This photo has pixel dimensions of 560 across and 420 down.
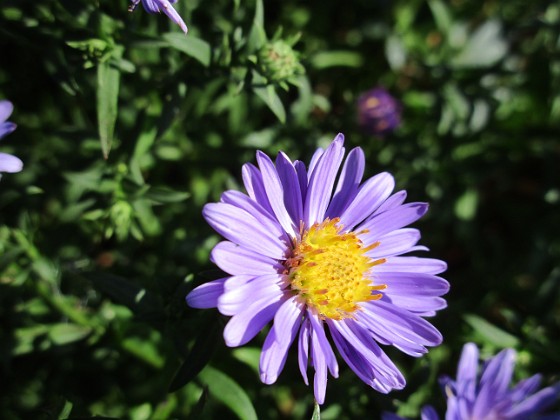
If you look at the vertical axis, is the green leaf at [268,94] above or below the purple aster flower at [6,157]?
above

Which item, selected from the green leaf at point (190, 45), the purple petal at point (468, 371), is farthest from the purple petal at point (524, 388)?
the green leaf at point (190, 45)

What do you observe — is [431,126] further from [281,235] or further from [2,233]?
[2,233]

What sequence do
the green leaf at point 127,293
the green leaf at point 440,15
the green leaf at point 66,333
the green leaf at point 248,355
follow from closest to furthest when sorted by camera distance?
1. the green leaf at point 127,293
2. the green leaf at point 248,355
3. the green leaf at point 66,333
4. the green leaf at point 440,15

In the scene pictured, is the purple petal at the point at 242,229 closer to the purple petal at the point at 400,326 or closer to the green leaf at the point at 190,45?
the purple petal at the point at 400,326

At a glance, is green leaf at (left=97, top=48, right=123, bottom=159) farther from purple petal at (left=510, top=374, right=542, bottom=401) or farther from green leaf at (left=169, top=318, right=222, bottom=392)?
purple petal at (left=510, top=374, right=542, bottom=401)

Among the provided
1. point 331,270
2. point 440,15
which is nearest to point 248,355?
point 331,270

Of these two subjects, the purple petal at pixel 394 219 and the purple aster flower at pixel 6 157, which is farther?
the purple petal at pixel 394 219
